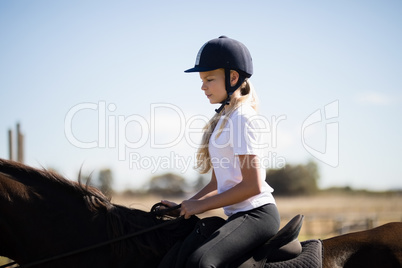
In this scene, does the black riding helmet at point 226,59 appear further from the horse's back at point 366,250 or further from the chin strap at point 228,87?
the horse's back at point 366,250

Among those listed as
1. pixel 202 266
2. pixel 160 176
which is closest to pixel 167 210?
pixel 202 266

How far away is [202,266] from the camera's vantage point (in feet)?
9.77

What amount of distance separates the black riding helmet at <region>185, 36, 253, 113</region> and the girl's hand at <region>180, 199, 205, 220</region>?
82cm

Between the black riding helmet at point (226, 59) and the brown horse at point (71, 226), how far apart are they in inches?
46.6

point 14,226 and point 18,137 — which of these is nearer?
point 14,226

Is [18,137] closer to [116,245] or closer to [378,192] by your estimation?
[116,245]

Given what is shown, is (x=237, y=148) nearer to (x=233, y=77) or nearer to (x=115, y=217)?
(x=233, y=77)

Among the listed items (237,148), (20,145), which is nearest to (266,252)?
(237,148)

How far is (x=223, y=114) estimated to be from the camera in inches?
144

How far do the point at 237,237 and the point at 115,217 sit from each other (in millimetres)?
1007

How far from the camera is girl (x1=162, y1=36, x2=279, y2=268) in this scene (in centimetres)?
313

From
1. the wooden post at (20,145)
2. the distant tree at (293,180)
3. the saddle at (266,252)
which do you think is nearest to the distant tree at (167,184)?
the distant tree at (293,180)

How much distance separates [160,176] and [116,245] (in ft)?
141

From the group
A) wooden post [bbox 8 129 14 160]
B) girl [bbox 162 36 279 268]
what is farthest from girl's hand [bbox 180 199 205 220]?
wooden post [bbox 8 129 14 160]
